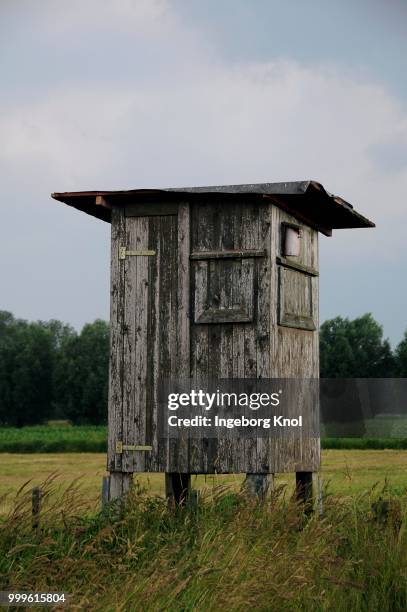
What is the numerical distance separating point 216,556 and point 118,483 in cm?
374

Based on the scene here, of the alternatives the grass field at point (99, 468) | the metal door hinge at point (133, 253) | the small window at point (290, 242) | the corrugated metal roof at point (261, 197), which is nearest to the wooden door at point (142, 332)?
the metal door hinge at point (133, 253)

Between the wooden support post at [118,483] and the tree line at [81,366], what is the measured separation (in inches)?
1947

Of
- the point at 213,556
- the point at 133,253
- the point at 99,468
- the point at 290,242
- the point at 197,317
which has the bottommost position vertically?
the point at 99,468

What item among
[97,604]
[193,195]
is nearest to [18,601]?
[97,604]

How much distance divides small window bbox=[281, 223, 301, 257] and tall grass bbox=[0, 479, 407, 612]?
255 cm

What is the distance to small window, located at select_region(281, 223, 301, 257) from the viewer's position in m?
9.45

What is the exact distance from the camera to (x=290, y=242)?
9.55 m

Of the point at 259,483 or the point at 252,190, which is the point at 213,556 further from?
the point at 252,190

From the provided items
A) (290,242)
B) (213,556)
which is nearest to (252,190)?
(290,242)

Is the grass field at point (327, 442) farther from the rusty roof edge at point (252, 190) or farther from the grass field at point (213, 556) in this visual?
the grass field at point (213, 556)

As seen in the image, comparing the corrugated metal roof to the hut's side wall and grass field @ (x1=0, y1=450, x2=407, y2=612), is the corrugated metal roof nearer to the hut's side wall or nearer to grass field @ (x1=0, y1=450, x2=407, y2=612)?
the hut's side wall

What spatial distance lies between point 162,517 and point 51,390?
6035 cm

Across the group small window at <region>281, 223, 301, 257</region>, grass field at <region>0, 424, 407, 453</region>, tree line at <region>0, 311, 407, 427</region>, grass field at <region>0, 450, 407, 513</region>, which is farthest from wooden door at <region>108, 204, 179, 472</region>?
tree line at <region>0, 311, 407, 427</region>

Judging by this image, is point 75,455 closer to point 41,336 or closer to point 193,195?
point 193,195
